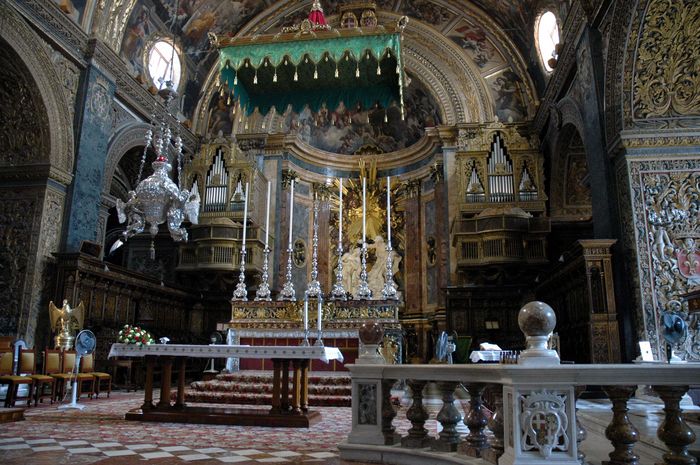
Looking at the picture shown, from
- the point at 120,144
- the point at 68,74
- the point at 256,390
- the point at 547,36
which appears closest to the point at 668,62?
the point at 547,36

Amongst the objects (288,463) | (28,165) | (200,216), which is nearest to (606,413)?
(288,463)

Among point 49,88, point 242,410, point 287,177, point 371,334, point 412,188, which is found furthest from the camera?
point 412,188

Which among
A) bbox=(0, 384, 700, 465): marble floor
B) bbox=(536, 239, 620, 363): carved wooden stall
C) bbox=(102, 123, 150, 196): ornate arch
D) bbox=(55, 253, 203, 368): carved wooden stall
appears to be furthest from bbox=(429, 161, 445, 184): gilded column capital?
bbox=(0, 384, 700, 465): marble floor

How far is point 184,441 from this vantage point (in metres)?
4.59

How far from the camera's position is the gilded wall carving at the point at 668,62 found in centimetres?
786

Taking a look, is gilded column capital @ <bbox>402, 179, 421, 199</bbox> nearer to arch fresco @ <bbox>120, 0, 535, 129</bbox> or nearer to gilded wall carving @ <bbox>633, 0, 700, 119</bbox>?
arch fresco @ <bbox>120, 0, 535, 129</bbox>

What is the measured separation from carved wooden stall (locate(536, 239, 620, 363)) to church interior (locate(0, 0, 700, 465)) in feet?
0.15

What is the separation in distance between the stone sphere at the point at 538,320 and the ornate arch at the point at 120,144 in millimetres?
10600

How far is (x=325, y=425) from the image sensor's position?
5.79 meters

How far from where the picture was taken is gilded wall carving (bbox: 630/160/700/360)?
7516 millimetres

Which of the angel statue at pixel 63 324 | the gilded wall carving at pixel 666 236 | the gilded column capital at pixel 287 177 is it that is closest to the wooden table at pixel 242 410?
the angel statue at pixel 63 324

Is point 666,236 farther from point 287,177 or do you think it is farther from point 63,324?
point 287,177

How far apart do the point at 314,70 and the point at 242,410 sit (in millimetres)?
4954

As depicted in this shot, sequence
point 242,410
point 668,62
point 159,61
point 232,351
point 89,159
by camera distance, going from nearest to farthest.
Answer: point 232,351, point 242,410, point 668,62, point 89,159, point 159,61
